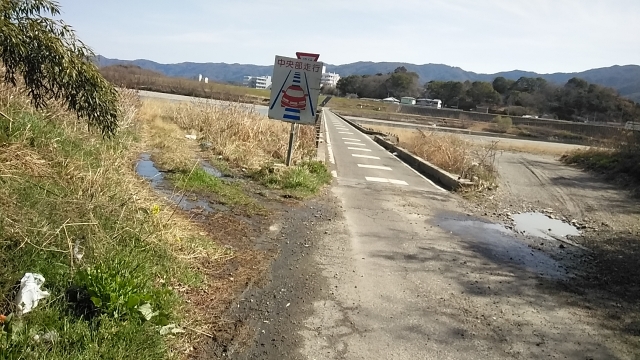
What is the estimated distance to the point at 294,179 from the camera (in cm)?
967

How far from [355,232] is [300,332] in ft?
11.1

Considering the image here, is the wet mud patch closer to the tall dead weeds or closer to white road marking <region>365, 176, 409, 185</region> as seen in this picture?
Result: white road marking <region>365, 176, 409, 185</region>

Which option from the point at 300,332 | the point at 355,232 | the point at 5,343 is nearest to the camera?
the point at 5,343

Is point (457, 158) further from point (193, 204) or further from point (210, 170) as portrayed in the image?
point (193, 204)

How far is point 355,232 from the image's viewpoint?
7.24m

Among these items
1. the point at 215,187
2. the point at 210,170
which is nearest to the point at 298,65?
the point at 210,170

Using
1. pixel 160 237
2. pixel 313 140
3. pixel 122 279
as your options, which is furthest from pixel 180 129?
pixel 122 279

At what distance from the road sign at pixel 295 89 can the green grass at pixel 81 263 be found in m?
5.42

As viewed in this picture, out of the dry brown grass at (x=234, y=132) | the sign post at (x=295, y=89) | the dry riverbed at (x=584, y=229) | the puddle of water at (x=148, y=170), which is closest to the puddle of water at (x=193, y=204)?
the puddle of water at (x=148, y=170)

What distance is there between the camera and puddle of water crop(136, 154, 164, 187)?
28.0 feet

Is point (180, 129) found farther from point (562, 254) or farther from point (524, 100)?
point (524, 100)

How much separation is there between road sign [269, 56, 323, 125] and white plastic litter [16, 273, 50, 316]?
775 centimetres

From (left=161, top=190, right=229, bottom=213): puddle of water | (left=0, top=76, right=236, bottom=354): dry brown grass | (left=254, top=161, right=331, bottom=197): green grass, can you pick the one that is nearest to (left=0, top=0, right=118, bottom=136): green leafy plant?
(left=0, top=76, right=236, bottom=354): dry brown grass

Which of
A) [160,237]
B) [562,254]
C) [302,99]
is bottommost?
[562,254]
